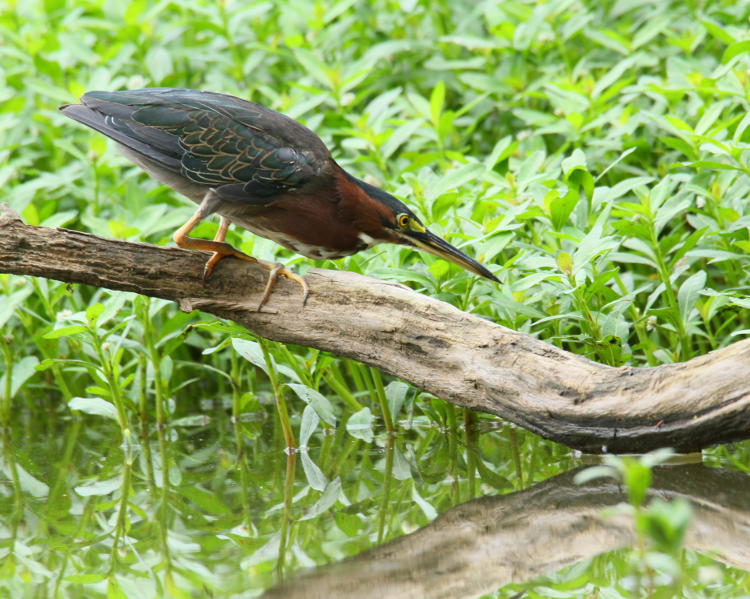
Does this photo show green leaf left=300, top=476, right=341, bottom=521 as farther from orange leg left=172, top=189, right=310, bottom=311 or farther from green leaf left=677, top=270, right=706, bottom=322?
green leaf left=677, top=270, right=706, bottom=322

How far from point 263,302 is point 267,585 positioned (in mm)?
1404

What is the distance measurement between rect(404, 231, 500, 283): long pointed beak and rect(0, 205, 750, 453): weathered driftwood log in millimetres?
382

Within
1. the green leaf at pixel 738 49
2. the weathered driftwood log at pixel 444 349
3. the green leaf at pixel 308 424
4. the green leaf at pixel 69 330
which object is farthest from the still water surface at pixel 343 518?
the green leaf at pixel 738 49

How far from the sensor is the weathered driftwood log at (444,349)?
3447 millimetres

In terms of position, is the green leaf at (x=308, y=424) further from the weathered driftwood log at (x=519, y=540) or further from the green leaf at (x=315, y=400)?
the weathered driftwood log at (x=519, y=540)

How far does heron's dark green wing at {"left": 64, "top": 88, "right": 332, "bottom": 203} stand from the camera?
4383 millimetres

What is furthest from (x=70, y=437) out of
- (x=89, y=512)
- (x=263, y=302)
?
(x=263, y=302)

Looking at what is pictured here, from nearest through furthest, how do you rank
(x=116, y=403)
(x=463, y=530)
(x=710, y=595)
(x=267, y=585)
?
(x=710, y=595), (x=267, y=585), (x=463, y=530), (x=116, y=403)

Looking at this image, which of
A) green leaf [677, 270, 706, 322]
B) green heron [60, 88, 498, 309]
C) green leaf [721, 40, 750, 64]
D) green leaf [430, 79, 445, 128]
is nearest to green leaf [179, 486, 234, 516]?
green heron [60, 88, 498, 309]

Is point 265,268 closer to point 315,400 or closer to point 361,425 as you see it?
point 315,400

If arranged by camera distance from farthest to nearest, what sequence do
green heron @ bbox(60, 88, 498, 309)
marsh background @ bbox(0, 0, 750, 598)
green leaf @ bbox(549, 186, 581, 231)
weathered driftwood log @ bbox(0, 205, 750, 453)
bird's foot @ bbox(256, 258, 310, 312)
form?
green leaf @ bbox(549, 186, 581, 231) → green heron @ bbox(60, 88, 498, 309) → bird's foot @ bbox(256, 258, 310, 312) → marsh background @ bbox(0, 0, 750, 598) → weathered driftwood log @ bbox(0, 205, 750, 453)

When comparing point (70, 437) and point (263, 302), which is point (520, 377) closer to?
point (263, 302)

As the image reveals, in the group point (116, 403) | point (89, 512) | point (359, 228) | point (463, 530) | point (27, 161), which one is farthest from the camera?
point (27, 161)

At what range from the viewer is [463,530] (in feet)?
11.4
